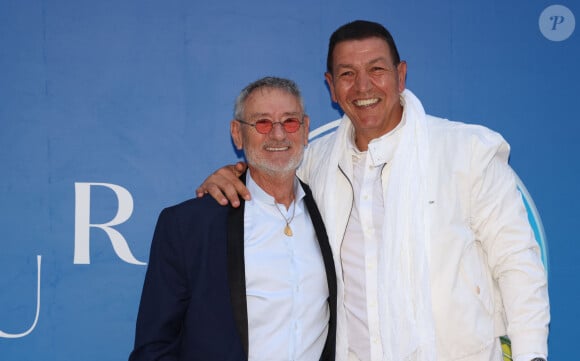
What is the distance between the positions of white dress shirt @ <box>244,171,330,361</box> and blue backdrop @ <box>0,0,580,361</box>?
2.70ft

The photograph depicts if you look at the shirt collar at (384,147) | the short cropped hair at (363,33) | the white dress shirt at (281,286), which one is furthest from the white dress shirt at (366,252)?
the short cropped hair at (363,33)

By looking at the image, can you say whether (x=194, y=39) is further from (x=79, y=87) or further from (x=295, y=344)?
(x=295, y=344)

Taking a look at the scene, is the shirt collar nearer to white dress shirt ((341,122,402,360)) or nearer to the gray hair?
white dress shirt ((341,122,402,360))

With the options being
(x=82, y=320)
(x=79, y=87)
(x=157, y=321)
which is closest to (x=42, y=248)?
(x=82, y=320)

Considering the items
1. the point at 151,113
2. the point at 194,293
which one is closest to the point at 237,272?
the point at 194,293

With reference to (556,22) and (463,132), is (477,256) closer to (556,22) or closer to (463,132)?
(463,132)

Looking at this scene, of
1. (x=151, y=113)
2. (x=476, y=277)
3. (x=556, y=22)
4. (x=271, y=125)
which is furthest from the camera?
(x=556, y=22)

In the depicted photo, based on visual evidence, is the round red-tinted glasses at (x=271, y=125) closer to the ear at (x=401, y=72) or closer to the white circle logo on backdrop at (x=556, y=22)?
the ear at (x=401, y=72)

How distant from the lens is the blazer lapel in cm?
176

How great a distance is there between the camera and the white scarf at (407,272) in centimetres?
185

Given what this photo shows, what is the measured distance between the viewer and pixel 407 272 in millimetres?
1894

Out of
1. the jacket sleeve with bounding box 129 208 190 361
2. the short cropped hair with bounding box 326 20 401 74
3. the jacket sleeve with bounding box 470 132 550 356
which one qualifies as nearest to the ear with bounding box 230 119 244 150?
the jacket sleeve with bounding box 129 208 190 361

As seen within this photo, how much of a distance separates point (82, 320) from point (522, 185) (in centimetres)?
230

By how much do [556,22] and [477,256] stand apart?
61.2 inches
